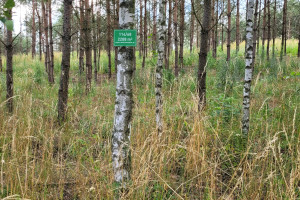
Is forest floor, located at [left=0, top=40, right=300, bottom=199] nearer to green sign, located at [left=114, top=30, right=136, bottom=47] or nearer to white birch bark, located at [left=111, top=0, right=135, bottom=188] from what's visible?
white birch bark, located at [left=111, top=0, right=135, bottom=188]

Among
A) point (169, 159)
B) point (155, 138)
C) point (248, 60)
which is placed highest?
point (248, 60)

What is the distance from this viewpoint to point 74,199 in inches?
86.4

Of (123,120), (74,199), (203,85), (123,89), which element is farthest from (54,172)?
(203,85)

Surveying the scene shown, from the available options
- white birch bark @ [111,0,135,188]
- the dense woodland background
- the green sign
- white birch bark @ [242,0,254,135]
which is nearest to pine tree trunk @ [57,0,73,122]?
the dense woodland background

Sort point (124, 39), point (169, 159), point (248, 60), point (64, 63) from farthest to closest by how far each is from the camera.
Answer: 1. point (64, 63)
2. point (248, 60)
3. point (169, 159)
4. point (124, 39)

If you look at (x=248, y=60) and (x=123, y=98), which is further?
(x=248, y=60)

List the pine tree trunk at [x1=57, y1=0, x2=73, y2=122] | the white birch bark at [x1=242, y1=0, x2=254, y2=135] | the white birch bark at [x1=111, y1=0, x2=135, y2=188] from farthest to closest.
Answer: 1. the pine tree trunk at [x1=57, y1=0, x2=73, y2=122]
2. the white birch bark at [x1=242, y1=0, x2=254, y2=135]
3. the white birch bark at [x1=111, y1=0, x2=135, y2=188]

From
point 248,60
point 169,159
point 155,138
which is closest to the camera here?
point 169,159

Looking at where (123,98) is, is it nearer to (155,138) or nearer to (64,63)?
(155,138)

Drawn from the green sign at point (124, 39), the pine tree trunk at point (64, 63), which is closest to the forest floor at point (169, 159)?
the pine tree trunk at point (64, 63)

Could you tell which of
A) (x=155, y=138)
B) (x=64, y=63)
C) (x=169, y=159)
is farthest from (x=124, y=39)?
(x=64, y=63)

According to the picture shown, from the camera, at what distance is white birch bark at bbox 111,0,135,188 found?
2045 millimetres

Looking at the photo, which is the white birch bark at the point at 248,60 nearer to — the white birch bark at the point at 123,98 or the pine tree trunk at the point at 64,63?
the white birch bark at the point at 123,98

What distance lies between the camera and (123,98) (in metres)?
2.09
